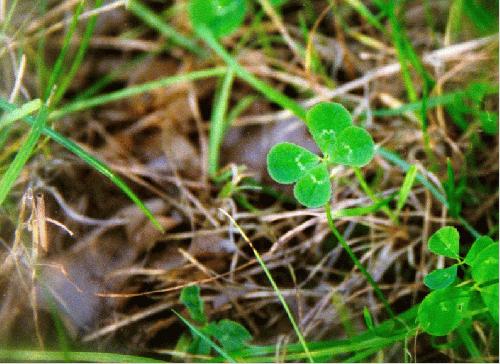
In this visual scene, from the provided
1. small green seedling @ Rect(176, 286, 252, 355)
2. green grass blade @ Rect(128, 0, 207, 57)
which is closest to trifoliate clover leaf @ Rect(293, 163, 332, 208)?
small green seedling @ Rect(176, 286, 252, 355)

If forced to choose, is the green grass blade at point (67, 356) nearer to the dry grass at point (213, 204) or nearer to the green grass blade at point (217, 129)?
the dry grass at point (213, 204)

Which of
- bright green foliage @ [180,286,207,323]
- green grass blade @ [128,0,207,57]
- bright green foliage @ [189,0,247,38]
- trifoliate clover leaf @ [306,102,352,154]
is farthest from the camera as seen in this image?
green grass blade @ [128,0,207,57]

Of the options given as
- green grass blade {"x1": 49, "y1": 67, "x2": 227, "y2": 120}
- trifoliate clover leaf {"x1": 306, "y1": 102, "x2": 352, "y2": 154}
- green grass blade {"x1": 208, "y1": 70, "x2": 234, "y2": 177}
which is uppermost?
green grass blade {"x1": 49, "y1": 67, "x2": 227, "y2": 120}

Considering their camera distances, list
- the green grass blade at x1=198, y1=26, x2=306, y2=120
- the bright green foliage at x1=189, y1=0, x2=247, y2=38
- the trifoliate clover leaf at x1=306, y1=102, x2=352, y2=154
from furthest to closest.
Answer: the bright green foliage at x1=189, y1=0, x2=247, y2=38
the green grass blade at x1=198, y1=26, x2=306, y2=120
the trifoliate clover leaf at x1=306, y1=102, x2=352, y2=154

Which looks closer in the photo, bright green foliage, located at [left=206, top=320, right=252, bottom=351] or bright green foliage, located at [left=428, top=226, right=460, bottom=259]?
bright green foliage, located at [left=428, top=226, right=460, bottom=259]

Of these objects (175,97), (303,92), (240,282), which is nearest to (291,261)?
(240,282)

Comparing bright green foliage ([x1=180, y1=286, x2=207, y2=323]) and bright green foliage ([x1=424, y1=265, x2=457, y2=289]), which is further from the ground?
bright green foliage ([x1=424, y1=265, x2=457, y2=289])

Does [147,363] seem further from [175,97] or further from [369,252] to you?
[175,97]

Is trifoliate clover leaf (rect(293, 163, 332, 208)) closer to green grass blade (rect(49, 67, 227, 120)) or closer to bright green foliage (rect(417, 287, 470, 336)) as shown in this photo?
bright green foliage (rect(417, 287, 470, 336))
